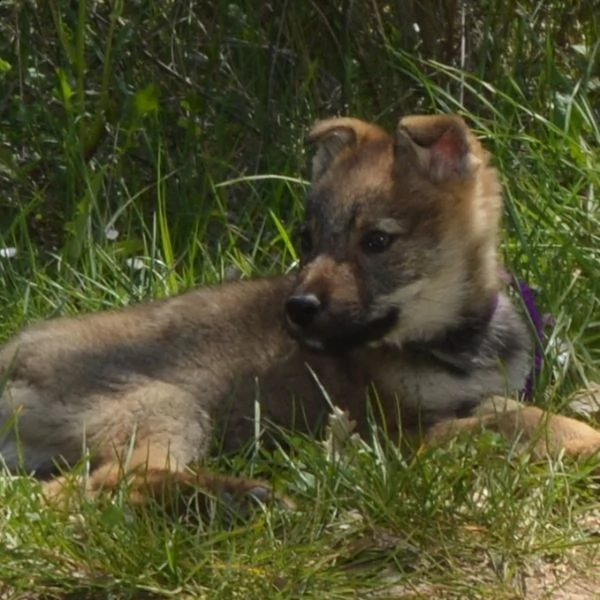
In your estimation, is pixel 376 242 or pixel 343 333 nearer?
pixel 343 333

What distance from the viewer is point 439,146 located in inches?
214

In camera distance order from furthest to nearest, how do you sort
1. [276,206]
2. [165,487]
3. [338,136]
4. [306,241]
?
[276,206], [338,136], [306,241], [165,487]

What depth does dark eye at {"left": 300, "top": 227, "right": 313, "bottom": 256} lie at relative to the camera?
5387 mm

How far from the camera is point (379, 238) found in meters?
5.25

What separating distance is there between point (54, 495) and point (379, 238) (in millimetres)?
→ 1348

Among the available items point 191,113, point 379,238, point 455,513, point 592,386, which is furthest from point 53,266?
point 455,513

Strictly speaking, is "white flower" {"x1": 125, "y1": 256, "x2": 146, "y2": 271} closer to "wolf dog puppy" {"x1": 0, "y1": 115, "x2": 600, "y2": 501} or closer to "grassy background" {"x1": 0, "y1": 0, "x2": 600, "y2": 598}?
"grassy background" {"x1": 0, "y1": 0, "x2": 600, "y2": 598}

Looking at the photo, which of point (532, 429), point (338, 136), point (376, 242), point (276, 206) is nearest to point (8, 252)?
point (276, 206)

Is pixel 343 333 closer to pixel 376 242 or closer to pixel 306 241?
pixel 376 242

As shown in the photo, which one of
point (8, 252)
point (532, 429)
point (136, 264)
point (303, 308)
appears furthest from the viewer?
point (8, 252)

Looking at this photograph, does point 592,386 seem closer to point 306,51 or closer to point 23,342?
point 23,342

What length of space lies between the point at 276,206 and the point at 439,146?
1.49m

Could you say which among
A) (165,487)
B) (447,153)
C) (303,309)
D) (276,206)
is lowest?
(276,206)

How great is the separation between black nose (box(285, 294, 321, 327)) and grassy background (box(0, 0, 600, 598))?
462 mm
